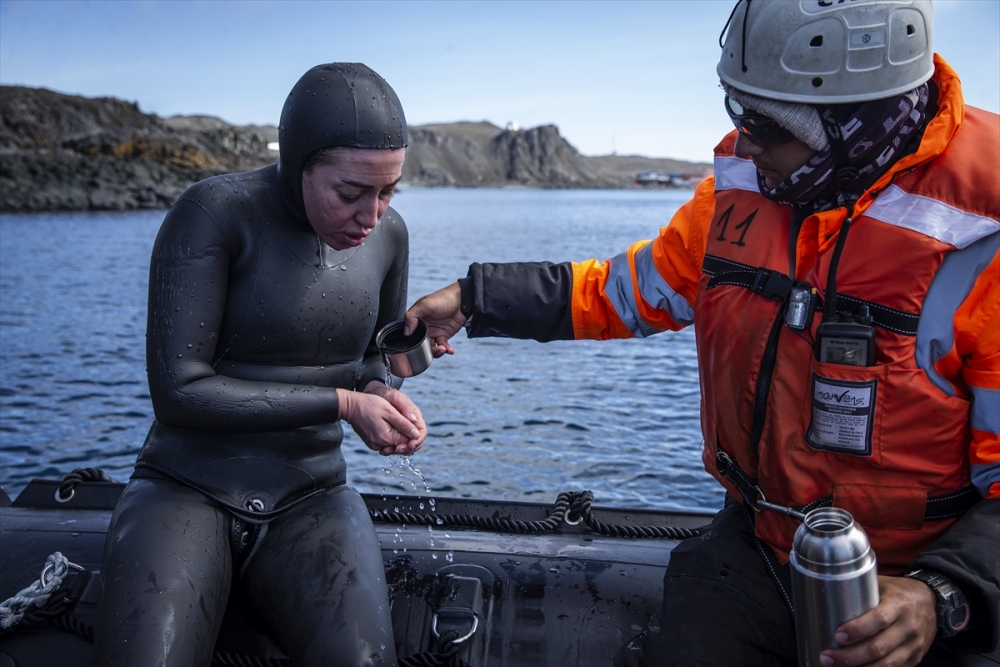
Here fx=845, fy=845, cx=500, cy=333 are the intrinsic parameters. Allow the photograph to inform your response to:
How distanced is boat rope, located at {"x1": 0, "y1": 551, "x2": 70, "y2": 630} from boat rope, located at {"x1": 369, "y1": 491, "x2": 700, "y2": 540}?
4.47 ft

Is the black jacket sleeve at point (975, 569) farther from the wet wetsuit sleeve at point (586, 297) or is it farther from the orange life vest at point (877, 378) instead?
the wet wetsuit sleeve at point (586, 297)

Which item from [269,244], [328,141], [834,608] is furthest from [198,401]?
[834,608]

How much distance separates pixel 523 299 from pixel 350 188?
0.97m

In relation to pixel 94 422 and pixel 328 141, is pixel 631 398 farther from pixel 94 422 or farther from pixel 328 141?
pixel 328 141

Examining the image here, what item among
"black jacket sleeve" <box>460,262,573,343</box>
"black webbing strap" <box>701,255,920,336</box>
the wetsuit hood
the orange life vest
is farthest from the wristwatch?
the wetsuit hood

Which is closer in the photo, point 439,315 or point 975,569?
point 975,569

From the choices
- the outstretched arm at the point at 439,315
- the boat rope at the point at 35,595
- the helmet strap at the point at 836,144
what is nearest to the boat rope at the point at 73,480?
the boat rope at the point at 35,595

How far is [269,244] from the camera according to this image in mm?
3113

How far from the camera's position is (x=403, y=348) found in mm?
3480

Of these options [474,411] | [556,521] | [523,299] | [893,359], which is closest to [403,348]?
[523,299]

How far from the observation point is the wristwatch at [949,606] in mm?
2314

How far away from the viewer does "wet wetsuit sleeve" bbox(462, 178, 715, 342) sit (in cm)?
351

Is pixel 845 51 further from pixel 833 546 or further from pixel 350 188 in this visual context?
pixel 350 188

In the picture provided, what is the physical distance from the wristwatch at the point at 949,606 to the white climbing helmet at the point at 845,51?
4.80 ft
